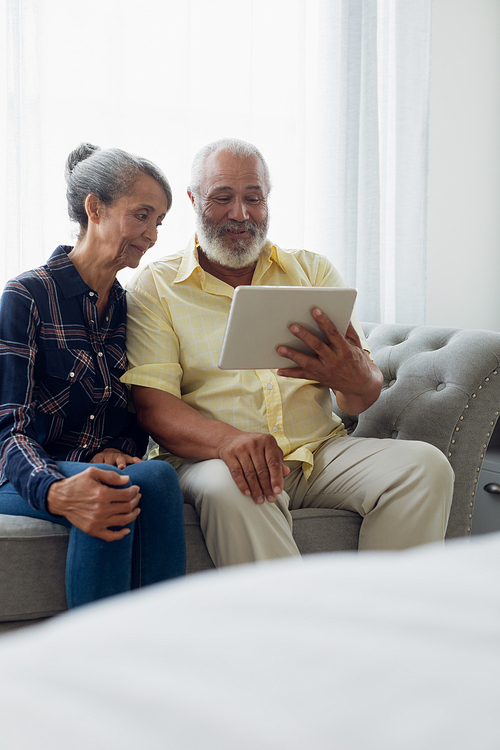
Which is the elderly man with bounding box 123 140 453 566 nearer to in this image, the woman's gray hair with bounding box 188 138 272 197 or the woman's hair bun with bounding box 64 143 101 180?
the woman's gray hair with bounding box 188 138 272 197

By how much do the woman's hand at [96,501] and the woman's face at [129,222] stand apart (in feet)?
1.71

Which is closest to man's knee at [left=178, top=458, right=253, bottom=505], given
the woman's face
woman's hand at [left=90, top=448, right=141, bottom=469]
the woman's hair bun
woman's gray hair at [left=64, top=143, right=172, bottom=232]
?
woman's hand at [left=90, top=448, right=141, bottom=469]

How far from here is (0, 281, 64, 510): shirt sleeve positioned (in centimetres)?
101

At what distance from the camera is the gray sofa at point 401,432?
1.03 metres

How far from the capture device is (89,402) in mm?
1240

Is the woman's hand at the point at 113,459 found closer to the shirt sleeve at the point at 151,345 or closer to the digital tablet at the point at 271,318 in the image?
the shirt sleeve at the point at 151,345

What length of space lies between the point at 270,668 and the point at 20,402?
93 cm

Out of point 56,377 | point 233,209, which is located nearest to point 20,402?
point 56,377

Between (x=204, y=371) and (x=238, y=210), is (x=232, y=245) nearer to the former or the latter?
(x=238, y=210)

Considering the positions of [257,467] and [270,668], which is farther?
[257,467]

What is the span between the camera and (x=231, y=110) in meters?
2.08

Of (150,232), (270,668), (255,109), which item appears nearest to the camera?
(270,668)

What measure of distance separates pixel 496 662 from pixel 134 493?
0.77 m

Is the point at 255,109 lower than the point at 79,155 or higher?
higher
